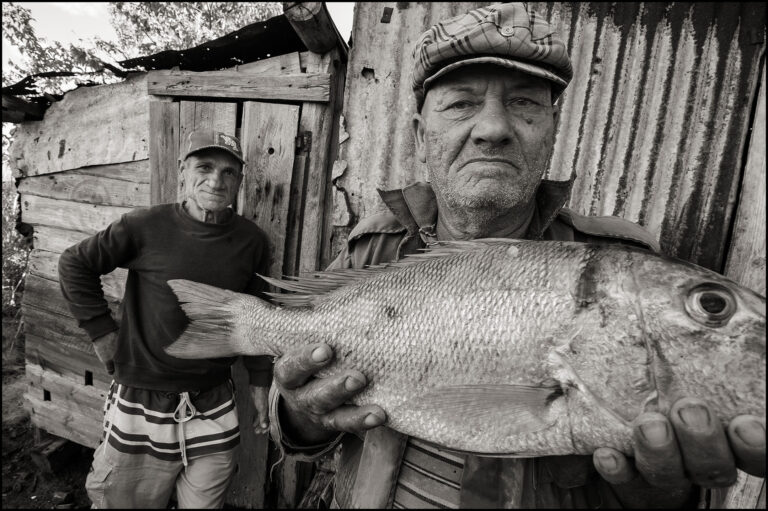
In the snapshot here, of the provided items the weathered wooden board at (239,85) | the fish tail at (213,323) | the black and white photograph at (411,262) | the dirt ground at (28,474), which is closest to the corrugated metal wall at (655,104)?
the black and white photograph at (411,262)

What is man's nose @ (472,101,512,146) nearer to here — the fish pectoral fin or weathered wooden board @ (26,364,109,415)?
the fish pectoral fin

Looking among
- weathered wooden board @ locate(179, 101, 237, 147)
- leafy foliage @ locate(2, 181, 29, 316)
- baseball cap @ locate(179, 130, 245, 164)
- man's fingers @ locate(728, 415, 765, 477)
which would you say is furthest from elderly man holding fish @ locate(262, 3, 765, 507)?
leafy foliage @ locate(2, 181, 29, 316)

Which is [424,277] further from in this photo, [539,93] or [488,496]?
[539,93]

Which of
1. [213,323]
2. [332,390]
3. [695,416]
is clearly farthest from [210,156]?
[695,416]

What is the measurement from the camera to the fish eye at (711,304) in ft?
3.41

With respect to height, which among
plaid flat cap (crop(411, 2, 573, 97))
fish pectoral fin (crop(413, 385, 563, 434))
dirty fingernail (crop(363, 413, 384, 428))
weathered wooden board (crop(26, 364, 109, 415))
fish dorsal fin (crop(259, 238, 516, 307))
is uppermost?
plaid flat cap (crop(411, 2, 573, 97))

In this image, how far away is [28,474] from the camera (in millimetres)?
4324

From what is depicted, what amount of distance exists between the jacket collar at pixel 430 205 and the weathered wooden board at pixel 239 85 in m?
1.63

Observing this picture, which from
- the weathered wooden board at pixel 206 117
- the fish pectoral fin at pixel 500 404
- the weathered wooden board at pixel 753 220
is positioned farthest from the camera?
the weathered wooden board at pixel 206 117

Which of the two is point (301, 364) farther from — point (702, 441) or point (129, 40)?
point (129, 40)

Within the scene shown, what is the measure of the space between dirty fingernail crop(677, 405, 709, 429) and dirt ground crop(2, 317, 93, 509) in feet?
16.8

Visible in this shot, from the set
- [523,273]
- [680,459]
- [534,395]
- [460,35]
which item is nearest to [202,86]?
[460,35]

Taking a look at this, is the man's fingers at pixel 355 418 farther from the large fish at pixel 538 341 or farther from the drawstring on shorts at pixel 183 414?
the drawstring on shorts at pixel 183 414

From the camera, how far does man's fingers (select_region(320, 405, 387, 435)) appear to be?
1.37 metres
